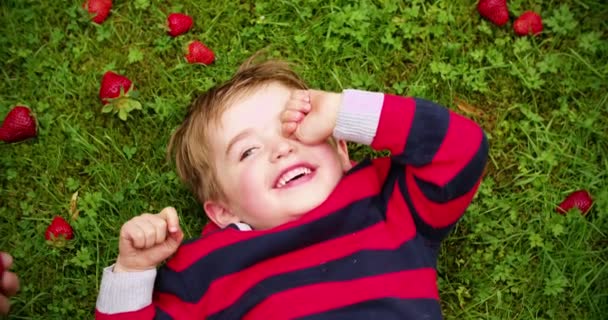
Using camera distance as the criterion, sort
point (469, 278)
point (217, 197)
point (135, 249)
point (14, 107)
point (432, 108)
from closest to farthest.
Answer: point (432, 108) → point (135, 249) → point (217, 197) → point (469, 278) → point (14, 107)

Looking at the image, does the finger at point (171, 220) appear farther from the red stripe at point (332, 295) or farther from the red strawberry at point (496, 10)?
the red strawberry at point (496, 10)

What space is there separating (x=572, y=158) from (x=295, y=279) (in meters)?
1.56

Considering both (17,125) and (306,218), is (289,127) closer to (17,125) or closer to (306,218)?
(306,218)

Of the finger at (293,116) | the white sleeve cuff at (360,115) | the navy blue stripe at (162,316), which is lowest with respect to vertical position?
the navy blue stripe at (162,316)

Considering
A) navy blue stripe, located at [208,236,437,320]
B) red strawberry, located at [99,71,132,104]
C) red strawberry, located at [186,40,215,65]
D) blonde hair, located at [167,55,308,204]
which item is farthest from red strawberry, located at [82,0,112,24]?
navy blue stripe, located at [208,236,437,320]

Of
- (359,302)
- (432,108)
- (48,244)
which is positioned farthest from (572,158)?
(48,244)

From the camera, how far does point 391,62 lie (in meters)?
3.78

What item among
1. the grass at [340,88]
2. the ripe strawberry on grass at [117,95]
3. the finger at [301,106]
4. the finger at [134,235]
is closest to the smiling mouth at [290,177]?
the finger at [301,106]

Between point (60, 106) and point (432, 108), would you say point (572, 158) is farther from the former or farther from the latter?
point (60, 106)

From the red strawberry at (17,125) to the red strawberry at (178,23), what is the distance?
0.80 metres

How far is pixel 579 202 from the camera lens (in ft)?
11.3

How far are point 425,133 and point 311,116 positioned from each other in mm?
428

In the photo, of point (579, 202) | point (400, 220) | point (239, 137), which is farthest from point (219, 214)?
point (579, 202)

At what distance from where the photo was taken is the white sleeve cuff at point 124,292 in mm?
2887
